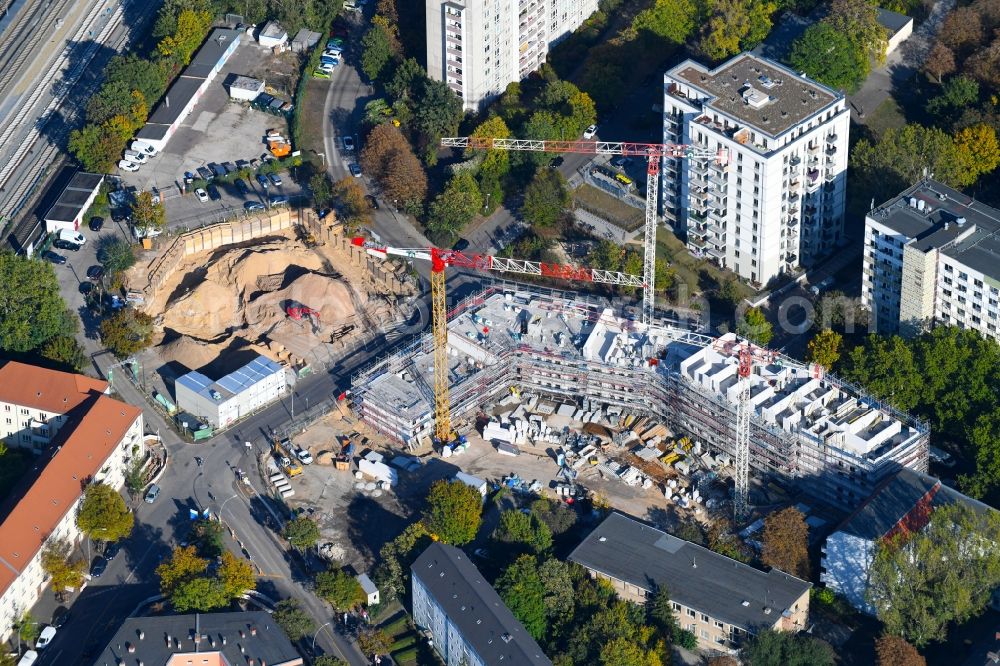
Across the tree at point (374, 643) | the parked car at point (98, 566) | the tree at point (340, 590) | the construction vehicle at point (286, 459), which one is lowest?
the tree at point (374, 643)

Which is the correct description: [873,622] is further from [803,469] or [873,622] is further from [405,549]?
[405,549]

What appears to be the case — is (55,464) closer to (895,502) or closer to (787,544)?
(787,544)

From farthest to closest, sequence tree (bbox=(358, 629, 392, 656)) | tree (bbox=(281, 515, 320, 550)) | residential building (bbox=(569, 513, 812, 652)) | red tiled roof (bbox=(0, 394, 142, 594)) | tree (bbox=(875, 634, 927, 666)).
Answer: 1. tree (bbox=(281, 515, 320, 550))
2. red tiled roof (bbox=(0, 394, 142, 594))
3. tree (bbox=(358, 629, 392, 656))
4. residential building (bbox=(569, 513, 812, 652))
5. tree (bbox=(875, 634, 927, 666))

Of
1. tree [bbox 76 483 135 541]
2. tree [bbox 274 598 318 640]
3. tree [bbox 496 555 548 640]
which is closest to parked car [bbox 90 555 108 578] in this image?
tree [bbox 76 483 135 541]

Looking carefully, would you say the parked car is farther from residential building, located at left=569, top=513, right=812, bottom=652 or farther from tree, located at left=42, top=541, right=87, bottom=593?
residential building, located at left=569, top=513, right=812, bottom=652

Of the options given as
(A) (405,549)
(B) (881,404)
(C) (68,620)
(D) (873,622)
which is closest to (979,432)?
(B) (881,404)

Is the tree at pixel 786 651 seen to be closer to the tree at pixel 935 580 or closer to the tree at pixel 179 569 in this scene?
the tree at pixel 935 580

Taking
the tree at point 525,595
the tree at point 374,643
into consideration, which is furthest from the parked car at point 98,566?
the tree at point 525,595
